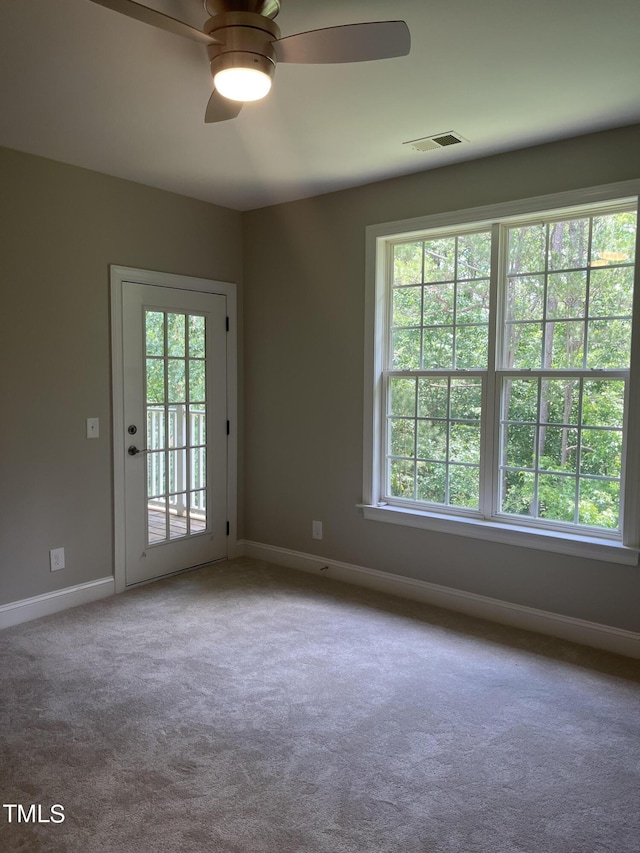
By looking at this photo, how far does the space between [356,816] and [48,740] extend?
122 centimetres

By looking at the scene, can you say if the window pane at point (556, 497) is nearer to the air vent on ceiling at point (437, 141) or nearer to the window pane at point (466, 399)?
the window pane at point (466, 399)

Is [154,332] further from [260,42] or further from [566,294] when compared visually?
[566,294]

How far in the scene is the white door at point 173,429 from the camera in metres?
3.94

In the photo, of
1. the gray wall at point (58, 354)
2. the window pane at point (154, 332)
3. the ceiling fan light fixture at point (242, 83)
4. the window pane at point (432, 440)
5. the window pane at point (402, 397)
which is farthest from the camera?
the window pane at point (154, 332)

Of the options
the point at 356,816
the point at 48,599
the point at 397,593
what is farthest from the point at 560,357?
the point at 48,599

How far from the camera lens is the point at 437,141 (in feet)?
10.3

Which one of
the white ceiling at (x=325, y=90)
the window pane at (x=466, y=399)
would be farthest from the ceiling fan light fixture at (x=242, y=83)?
the window pane at (x=466, y=399)

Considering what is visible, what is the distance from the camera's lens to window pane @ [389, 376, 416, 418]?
12.6 ft

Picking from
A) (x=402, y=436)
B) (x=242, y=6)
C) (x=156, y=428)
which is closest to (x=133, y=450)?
(x=156, y=428)

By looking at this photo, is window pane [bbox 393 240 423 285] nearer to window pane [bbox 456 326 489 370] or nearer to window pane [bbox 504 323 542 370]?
window pane [bbox 456 326 489 370]

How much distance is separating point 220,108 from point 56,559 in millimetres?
2648

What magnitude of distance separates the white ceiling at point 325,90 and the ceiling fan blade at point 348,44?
19 cm

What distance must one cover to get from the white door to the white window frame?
3.90 feet

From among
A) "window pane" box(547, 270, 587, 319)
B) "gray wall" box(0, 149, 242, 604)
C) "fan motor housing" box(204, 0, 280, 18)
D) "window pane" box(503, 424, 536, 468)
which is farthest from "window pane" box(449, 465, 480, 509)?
"fan motor housing" box(204, 0, 280, 18)
